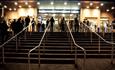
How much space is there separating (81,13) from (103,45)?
19.0 metres

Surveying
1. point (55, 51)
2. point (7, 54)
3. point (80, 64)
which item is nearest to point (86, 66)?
point (80, 64)

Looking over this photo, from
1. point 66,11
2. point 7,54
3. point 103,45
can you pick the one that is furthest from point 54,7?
point 7,54

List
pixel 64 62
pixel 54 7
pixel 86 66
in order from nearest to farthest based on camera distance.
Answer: pixel 86 66 < pixel 64 62 < pixel 54 7

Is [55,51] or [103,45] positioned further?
[103,45]

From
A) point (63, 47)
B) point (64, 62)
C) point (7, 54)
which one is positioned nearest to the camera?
point (64, 62)

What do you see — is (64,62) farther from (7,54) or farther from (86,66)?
(7,54)

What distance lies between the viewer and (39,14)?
3506 centimetres

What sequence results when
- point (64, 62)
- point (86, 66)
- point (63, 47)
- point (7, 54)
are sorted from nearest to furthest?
point (86, 66) < point (64, 62) < point (7, 54) < point (63, 47)

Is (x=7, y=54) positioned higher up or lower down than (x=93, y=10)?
lower down

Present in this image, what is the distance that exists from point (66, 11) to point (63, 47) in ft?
65.6

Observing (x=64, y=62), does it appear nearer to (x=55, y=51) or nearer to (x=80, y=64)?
(x=80, y=64)

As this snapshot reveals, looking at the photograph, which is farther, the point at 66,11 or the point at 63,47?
the point at 66,11

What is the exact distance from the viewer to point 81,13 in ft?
113

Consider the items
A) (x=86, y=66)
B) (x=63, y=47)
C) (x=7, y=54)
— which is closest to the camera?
(x=86, y=66)
